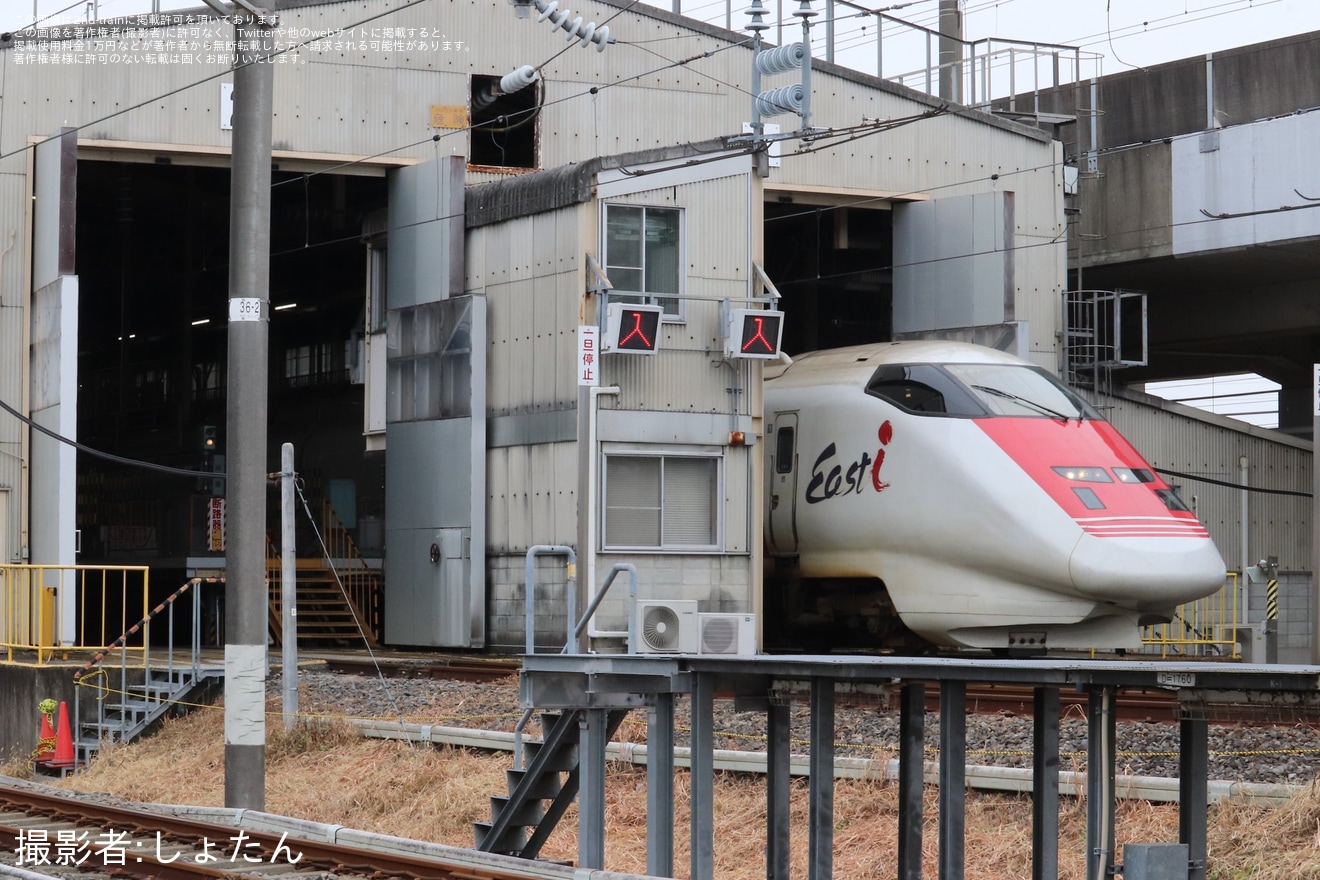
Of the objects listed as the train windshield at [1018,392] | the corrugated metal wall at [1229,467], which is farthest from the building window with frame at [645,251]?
the corrugated metal wall at [1229,467]

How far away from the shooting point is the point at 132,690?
19.4 m

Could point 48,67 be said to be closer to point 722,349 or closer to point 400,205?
point 400,205

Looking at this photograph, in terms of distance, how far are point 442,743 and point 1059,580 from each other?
21.5 feet

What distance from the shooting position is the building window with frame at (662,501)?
22.5m

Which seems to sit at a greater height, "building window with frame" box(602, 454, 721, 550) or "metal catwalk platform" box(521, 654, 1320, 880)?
"building window with frame" box(602, 454, 721, 550)

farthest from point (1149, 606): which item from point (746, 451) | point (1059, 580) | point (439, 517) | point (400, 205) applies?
point (400, 205)

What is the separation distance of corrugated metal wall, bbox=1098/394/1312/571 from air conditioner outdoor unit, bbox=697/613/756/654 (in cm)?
1980

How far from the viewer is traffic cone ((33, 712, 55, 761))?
18469 mm

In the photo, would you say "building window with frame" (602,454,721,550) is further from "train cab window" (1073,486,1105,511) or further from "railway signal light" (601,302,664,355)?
"train cab window" (1073,486,1105,511)

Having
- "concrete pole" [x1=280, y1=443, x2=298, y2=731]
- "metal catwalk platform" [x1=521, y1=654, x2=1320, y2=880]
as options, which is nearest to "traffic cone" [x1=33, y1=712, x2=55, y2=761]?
"concrete pole" [x1=280, y1=443, x2=298, y2=731]

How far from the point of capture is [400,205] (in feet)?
88.5

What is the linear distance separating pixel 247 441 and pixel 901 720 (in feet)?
19.0

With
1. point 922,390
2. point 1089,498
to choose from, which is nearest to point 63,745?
point 922,390

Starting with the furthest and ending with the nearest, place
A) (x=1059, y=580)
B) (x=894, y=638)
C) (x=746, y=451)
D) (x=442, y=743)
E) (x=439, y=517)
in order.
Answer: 1. (x=439, y=517)
2. (x=746, y=451)
3. (x=894, y=638)
4. (x=1059, y=580)
5. (x=442, y=743)
